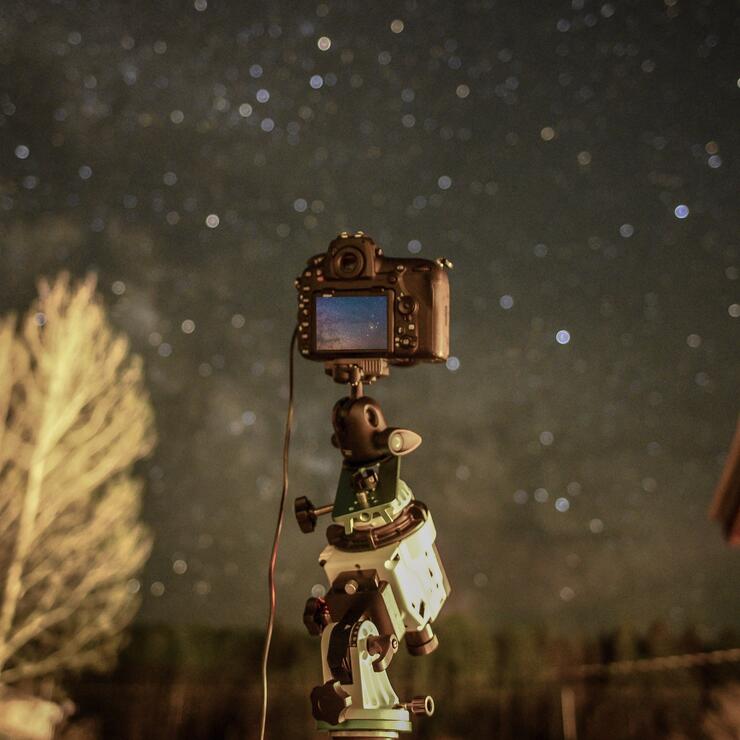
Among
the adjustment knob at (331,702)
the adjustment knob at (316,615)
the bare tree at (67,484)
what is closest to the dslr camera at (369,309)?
the adjustment knob at (316,615)

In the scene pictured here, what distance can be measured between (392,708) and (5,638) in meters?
3.50

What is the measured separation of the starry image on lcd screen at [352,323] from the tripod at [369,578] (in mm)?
63

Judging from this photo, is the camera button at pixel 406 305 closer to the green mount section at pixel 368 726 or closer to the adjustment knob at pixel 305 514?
the adjustment knob at pixel 305 514

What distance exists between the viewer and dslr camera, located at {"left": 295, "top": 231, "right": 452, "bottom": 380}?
6.10 feet

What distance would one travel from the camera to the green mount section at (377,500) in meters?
1.81

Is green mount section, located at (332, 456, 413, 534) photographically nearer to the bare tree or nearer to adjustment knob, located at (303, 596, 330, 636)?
adjustment knob, located at (303, 596, 330, 636)

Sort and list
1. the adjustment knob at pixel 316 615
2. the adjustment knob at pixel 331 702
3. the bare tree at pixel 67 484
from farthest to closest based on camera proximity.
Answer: the bare tree at pixel 67 484 → the adjustment knob at pixel 316 615 → the adjustment knob at pixel 331 702

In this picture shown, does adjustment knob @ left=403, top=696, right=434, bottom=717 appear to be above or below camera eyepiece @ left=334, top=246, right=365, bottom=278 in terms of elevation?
below

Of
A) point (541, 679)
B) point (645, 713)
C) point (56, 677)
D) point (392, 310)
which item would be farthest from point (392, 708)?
point (56, 677)

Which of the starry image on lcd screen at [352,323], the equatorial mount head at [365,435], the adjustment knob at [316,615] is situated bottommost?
the adjustment knob at [316,615]

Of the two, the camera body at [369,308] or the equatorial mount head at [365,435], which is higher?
the camera body at [369,308]

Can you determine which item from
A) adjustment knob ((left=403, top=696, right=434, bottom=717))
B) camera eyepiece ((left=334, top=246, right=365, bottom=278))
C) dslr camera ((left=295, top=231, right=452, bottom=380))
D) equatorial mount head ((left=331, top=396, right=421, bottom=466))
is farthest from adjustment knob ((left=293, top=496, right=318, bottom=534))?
camera eyepiece ((left=334, top=246, right=365, bottom=278))

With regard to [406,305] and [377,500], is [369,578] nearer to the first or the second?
[377,500]

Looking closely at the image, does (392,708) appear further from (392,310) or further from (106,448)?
(106,448)
